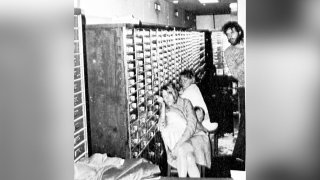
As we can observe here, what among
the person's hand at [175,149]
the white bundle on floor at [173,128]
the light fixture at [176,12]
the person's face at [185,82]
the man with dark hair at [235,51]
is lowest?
the person's hand at [175,149]

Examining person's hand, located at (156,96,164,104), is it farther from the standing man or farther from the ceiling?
the ceiling

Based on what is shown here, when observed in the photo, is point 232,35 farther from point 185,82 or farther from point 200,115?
point 200,115

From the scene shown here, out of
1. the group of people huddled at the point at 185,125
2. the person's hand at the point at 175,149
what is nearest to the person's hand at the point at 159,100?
the group of people huddled at the point at 185,125

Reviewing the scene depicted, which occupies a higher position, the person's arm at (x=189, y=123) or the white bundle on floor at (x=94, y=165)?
the person's arm at (x=189, y=123)

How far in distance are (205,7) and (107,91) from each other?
0.75 metres

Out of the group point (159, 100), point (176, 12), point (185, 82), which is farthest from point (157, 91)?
point (176, 12)

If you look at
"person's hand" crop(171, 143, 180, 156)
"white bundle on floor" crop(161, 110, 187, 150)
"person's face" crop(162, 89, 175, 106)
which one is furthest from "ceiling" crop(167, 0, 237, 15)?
"person's hand" crop(171, 143, 180, 156)

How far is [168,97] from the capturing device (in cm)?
237

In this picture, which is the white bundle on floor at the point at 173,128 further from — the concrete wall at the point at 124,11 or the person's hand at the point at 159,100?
the concrete wall at the point at 124,11

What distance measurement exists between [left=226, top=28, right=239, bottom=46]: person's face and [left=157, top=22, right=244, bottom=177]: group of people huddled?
209 mm

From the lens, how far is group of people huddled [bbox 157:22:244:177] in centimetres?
232

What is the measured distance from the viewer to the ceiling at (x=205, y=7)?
2.23 metres
